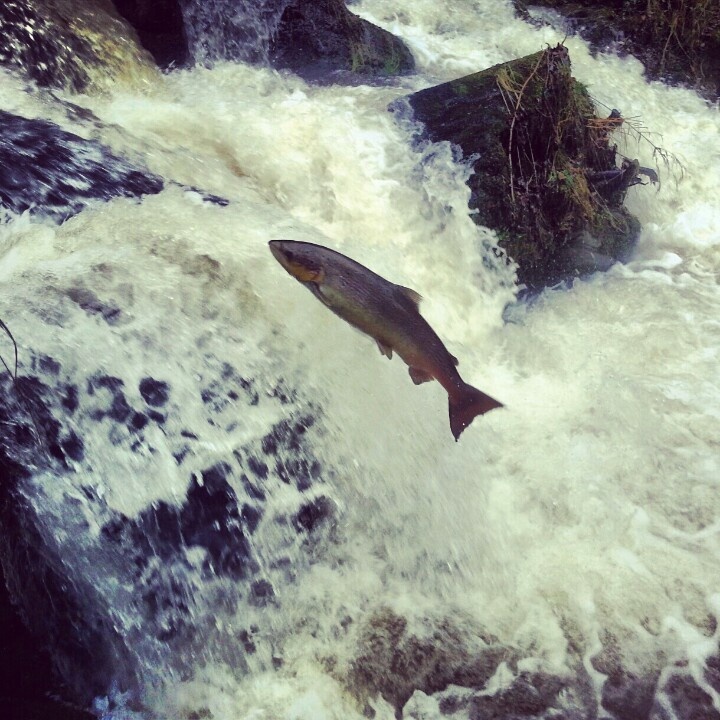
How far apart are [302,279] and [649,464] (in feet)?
6.83

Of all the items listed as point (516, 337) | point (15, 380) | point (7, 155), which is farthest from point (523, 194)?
point (15, 380)

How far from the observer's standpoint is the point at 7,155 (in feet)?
12.0

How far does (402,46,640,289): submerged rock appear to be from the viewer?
473cm

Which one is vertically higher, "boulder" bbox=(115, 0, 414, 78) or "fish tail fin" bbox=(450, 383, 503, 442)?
"boulder" bbox=(115, 0, 414, 78)

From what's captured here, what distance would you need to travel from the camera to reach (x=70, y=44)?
4.71 metres

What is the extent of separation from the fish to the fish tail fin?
57mm

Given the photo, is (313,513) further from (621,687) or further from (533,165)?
(533,165)

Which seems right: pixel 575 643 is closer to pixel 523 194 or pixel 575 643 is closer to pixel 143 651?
pixel 143 651

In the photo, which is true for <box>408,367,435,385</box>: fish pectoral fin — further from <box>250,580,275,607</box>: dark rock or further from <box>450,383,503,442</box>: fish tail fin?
<box>250,580,275,607</box>: dark rock

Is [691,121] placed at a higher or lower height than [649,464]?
higher

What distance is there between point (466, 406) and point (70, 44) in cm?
345

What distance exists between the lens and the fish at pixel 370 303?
9.16ft

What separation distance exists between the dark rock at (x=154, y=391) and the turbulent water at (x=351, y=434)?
23mm

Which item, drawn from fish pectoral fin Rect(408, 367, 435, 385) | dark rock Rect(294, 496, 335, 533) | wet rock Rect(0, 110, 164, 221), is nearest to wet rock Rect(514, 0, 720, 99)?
wet rock Rect(0, 110, 164, 221)
